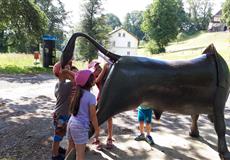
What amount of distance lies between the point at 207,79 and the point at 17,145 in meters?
3.16

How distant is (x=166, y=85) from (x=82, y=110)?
3.98 ft

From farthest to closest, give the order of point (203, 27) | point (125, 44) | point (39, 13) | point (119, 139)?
point (203, 27)
point (125, 44)
point (39, 13)
point (119, 139)

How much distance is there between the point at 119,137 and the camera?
19.7 feet

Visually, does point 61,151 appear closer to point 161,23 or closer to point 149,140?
point 149,140

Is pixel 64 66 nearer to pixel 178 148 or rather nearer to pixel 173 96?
pixel 173 96

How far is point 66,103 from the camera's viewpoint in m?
4.85

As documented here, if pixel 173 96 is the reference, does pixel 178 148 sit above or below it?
below

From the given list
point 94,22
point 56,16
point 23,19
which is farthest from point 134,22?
point 23,19

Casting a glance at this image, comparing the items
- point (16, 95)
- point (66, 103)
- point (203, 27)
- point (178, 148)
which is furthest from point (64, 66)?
point (203, 27)

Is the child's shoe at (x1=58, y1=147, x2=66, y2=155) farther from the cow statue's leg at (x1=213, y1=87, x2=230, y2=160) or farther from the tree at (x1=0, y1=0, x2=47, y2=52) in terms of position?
the tree at (x1=0, y1=0, x2=47, y2=52)

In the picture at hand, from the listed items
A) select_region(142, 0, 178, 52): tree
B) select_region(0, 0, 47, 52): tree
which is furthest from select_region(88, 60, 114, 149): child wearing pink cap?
select_region(142, 0, 178, 52): tree

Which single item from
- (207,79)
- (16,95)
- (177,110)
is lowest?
(16,95)

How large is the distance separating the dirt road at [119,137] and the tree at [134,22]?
11072cm

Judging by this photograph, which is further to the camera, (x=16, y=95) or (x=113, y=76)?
(x=16, y=95)
